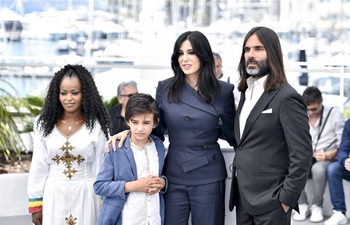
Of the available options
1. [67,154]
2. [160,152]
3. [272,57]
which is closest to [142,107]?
[160,152]

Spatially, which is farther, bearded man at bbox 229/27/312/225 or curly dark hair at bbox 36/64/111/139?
curly dark hair at bbox 36/64/111/139

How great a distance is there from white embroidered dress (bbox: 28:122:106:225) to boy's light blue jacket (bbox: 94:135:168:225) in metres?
0.21

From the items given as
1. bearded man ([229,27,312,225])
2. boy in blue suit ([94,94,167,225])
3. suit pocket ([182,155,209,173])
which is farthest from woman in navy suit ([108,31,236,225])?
bearded man ([229,27,312,225])

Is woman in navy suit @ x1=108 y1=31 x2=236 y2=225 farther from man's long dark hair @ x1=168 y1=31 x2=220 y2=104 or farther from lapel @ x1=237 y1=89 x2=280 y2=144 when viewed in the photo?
lapel @ x1=237 y1=89 x2=280 y2=144

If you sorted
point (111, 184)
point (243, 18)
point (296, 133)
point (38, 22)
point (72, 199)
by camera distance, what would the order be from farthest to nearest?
point (243, 18)
point (38, 22)
point (72, 199)
point (111, 184)
point (296, 133)

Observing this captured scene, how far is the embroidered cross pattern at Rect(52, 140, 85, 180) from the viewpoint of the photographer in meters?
3.89

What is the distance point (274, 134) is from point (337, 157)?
300 cm

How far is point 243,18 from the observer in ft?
110

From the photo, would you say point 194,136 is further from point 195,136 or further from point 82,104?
point 82,104

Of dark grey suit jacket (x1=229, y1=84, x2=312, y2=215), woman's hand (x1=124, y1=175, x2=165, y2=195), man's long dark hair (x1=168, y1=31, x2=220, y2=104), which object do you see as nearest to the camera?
dark grey suit jacket (x1=229, y1=84, x2=312, y2=215)

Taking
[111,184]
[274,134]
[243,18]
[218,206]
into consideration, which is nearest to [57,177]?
[111,184]

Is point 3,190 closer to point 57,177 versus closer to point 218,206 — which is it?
point 57,177

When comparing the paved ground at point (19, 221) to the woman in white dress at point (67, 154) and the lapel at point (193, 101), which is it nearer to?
the woman in white dress at point (67, 154)

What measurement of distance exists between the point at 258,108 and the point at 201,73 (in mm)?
518
